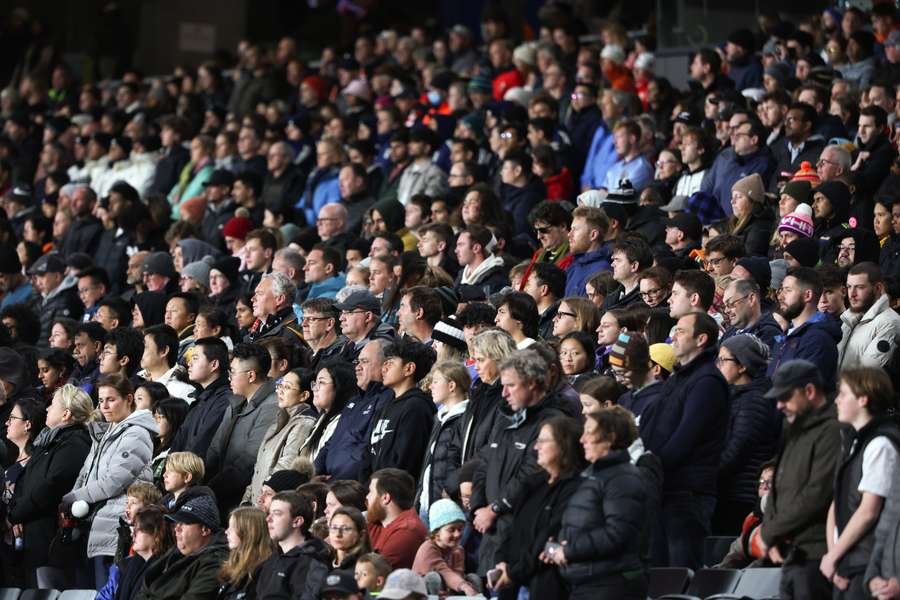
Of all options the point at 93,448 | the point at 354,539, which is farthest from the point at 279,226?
the point at 354,539

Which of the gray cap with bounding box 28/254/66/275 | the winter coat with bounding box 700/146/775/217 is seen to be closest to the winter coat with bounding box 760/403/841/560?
the winter coat with bounding box 700/146/775/217

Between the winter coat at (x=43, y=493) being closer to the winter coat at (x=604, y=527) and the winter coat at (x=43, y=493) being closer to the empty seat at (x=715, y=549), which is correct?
the empty seat at (x=715, y=549)

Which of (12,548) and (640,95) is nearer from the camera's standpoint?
(12,548)

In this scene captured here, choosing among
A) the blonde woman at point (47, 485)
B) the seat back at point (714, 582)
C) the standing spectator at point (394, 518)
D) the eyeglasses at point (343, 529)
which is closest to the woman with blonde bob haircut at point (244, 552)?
the standing spectator at point (394, 518)

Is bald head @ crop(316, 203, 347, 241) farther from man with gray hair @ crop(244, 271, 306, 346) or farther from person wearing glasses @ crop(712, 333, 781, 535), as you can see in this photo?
person wearing glasses @ crop(712, 333, 781, 535)

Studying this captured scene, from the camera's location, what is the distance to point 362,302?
11.4m

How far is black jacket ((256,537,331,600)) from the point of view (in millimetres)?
8703

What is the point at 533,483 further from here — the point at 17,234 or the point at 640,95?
the point at 17,234

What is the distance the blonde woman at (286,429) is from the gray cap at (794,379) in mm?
3505

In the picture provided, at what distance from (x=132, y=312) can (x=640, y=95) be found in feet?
20.1

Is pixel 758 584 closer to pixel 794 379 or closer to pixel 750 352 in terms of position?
pixel 794 379

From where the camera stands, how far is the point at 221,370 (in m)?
11.8

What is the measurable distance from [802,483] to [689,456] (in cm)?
104

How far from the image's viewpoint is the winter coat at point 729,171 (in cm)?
1353
